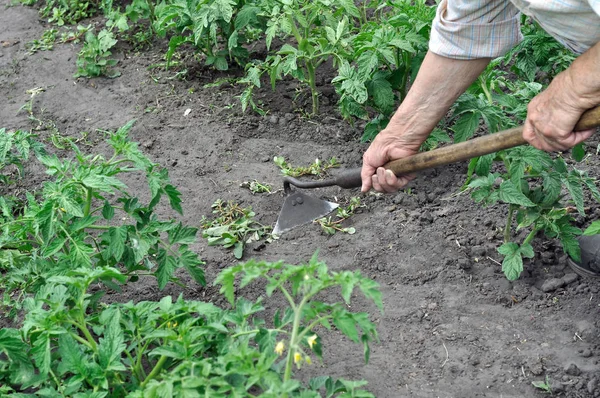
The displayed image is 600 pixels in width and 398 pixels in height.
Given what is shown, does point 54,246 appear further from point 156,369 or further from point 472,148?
point 472,148

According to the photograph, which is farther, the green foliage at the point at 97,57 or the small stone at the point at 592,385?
the green foliage at the point at 97,57

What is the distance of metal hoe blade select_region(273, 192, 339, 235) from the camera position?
373 cm

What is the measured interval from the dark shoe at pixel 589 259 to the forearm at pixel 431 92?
2.74ft

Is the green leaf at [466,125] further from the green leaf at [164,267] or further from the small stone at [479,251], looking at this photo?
the green leaf at [164,267]

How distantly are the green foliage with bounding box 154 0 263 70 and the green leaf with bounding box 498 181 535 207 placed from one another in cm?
201

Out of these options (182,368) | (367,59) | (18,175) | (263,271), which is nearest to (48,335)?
(182,368)

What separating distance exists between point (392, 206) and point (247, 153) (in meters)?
0.94

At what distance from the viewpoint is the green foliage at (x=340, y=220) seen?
367 cm

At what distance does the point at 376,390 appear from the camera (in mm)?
2773

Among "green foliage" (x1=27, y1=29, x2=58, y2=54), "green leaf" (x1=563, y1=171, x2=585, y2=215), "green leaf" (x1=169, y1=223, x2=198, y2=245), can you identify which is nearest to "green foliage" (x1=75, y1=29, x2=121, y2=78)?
"green foliage" (x1=27, y1=29, x2=58, y2=54)

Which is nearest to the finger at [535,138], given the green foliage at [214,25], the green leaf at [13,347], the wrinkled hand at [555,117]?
the wrinkled hand at [555,117]

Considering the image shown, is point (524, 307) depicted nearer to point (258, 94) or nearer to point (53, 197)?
point (53, 197)

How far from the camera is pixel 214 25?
4398 mm

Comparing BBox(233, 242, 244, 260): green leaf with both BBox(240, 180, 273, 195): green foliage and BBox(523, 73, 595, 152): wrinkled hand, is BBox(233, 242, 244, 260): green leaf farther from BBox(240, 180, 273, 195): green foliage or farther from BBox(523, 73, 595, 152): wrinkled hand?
BBox(523, 73, 595, 152): wrinkled hand
